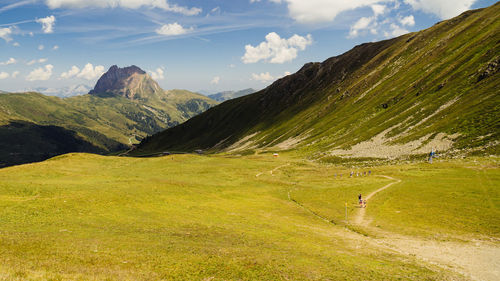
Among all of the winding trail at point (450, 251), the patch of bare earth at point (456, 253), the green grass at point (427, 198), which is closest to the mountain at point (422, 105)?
the green grass at point (427, 198)

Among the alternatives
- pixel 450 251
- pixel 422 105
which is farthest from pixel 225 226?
pixel 422 105

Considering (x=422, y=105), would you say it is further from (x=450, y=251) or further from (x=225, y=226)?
Result: (x=225, y=226)

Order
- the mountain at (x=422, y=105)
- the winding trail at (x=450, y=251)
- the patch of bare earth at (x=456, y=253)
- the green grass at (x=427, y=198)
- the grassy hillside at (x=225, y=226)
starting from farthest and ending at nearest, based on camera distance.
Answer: the mountain at (x=422, y=105) → the green grass at (x=427, y=198) → the winding trail at (x=450, y=251) → the patch of bare earth at (x=456, y=253) → the grassy hillside at (x=225, y=226)

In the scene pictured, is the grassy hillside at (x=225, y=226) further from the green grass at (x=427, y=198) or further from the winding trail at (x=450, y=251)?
the winding trail at (x=450, y=251)

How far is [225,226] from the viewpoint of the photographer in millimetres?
39531

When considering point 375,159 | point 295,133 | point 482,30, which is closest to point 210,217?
point 375,159

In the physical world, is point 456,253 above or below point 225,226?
below

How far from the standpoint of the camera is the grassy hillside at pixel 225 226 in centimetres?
2328

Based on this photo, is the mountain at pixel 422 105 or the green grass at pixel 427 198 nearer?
the green grass at pixel 427 198

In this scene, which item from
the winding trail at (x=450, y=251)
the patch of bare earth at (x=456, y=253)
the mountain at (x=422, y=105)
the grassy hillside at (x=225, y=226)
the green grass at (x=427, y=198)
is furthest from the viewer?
the mountain at (x=422, y=105)

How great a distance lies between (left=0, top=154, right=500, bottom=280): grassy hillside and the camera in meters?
23.3

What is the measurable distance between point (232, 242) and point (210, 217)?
12.6m

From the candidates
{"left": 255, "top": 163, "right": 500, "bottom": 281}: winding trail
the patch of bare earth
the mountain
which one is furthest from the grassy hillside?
the mountain

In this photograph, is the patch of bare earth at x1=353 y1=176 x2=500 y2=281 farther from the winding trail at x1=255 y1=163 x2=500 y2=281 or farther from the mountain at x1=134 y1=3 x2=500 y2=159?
the mountain at x1=134 y1=3 x2=500 y2=159
